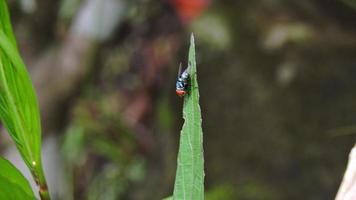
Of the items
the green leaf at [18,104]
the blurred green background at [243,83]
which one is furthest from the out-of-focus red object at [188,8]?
the green leaf at [18,104]

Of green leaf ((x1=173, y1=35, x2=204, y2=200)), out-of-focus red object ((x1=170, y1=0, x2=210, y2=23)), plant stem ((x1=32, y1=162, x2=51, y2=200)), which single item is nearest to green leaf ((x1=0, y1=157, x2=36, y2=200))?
plant stem ((x1=32, y1=162, x2=51, y2=200))

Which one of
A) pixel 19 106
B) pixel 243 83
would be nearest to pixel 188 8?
pixel 243 83

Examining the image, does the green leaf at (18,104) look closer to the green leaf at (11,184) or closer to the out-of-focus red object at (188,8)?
the green leaf at (11,184)

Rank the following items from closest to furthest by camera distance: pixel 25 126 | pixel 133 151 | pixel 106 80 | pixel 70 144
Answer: pixel 25 126, pixel 70 144, pixel 133 151, pixel 106 80

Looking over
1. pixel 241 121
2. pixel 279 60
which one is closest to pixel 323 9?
pixel 279 60

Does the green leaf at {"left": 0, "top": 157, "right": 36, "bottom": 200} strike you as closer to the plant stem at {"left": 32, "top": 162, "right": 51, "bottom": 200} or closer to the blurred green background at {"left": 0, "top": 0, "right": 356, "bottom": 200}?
the plant stem at {"left": 32, "top": 162, "right": 51, "bottom": 200}

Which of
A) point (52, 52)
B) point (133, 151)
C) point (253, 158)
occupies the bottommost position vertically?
point (133, 151)

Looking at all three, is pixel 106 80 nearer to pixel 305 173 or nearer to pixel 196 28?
pixel 196 28
